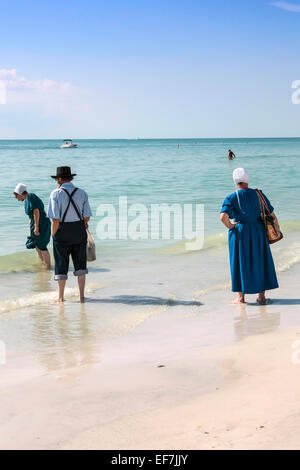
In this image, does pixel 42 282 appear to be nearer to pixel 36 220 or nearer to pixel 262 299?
pixel 36 220

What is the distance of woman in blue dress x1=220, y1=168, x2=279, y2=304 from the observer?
6.67 metres

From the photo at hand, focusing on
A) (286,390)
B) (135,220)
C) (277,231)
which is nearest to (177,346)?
(286,390)

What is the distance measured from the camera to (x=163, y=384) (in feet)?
13.7

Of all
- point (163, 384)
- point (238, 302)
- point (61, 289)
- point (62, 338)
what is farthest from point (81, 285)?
point (163, 384)

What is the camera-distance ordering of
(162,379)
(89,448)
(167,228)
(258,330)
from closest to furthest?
(89,448) → (162,379) → (258,330) → (167,228)

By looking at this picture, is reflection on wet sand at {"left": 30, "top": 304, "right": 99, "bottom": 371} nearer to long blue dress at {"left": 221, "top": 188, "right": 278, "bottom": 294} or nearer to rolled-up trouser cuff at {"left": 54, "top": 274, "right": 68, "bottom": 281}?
rolled-up trouser cuff at {"left": 54, "top": 274, "right": 68, "bottom": 281}

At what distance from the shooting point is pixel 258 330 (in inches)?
229

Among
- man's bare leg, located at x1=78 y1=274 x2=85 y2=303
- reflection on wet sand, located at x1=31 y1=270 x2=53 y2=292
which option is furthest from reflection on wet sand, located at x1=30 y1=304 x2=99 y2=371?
reflection on wet sand, located at x1=31 y1=270 x2=53 y2=292

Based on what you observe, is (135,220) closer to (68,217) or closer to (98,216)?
(98,216)

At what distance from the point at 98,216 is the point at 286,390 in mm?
14182

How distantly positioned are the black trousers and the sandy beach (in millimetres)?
637

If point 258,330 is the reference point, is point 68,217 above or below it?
above

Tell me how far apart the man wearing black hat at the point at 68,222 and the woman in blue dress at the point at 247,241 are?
1751 millimetres
